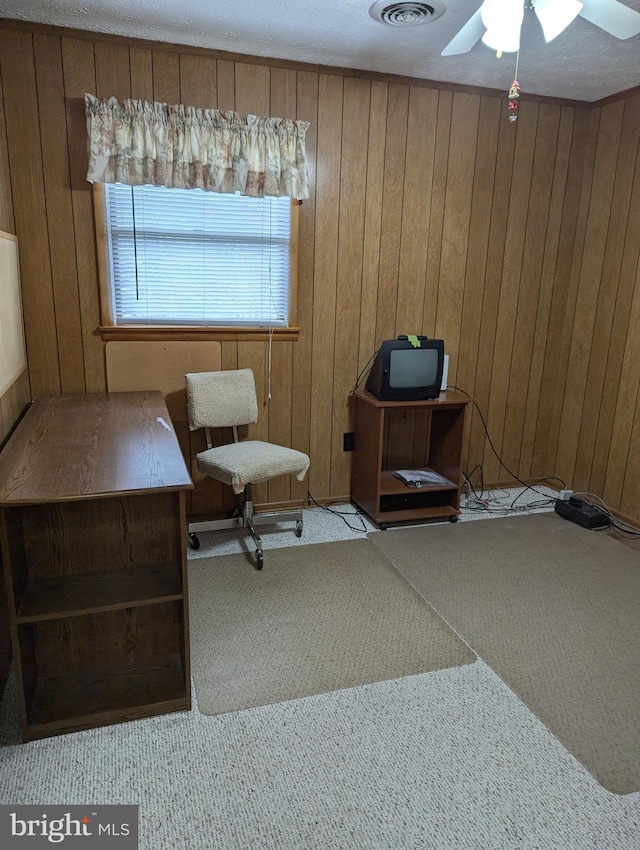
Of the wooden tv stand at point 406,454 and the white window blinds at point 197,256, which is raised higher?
the white window blinds at point 197,256

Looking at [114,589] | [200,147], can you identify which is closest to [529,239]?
[200,147]

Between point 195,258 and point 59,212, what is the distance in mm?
683

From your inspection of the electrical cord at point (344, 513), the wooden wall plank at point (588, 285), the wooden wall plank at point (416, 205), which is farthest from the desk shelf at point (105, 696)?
the wooden wall plank at point (588, 285)

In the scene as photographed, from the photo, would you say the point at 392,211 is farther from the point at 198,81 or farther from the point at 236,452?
the point at 236,452

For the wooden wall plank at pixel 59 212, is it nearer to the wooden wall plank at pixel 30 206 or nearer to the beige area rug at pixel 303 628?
the wooden wall plank at pixel 30 206

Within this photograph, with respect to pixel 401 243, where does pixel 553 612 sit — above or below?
below

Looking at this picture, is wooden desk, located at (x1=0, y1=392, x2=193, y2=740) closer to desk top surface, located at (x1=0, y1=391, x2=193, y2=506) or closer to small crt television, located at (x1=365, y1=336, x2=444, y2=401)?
desk top surface, located at (x1=0, y1=391, x2=193, y2=506)

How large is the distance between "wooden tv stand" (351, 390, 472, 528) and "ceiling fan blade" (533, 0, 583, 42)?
180cm

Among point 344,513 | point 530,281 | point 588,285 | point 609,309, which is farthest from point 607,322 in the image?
point 344,513

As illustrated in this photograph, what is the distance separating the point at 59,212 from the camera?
2.88 metres

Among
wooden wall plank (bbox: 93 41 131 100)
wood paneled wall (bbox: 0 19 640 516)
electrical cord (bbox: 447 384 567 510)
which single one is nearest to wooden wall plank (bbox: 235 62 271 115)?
wood paneled wall (bbox: 0 19 640 516)

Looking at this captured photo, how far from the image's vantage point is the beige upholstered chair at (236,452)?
2848 millimetres

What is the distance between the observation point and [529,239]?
12.3 ft

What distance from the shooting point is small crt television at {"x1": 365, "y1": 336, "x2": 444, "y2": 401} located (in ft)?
10.6
